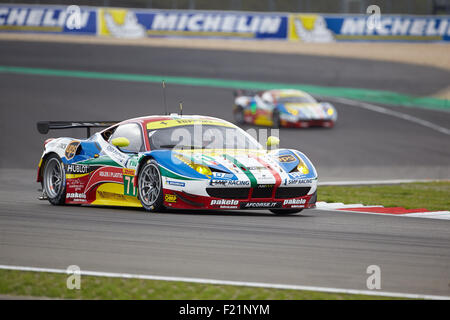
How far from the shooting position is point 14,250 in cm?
687

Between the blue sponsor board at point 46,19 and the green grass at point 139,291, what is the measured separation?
105ft

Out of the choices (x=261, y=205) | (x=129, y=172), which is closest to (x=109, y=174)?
(x=129, y=172)

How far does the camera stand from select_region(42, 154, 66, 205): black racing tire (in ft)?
36.3

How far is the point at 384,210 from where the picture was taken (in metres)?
11.0

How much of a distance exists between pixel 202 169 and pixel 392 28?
28010 mm

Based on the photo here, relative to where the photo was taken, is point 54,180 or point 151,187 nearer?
point 151,187

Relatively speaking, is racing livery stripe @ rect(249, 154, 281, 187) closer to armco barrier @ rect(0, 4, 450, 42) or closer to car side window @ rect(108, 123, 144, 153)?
car side window @ rect(108, 123, 144, 153)

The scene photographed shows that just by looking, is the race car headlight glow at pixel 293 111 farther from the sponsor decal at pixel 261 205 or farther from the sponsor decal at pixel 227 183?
the sponsor decal at pixel 227 183

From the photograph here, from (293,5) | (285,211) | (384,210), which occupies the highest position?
(293,5)

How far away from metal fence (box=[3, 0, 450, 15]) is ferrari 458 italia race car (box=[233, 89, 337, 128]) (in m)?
13.4

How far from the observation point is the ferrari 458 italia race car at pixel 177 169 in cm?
936

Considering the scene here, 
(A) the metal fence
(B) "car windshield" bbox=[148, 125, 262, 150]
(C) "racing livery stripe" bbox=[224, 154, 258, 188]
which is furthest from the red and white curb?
(A) the metal fence

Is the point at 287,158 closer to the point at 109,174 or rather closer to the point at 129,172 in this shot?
the point at 129,172

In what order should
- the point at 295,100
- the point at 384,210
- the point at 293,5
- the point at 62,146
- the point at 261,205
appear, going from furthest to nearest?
the point at 293,5 → the point at 295,100 → the point at 62,146 → the point at 384,210 → the point at 261,205
